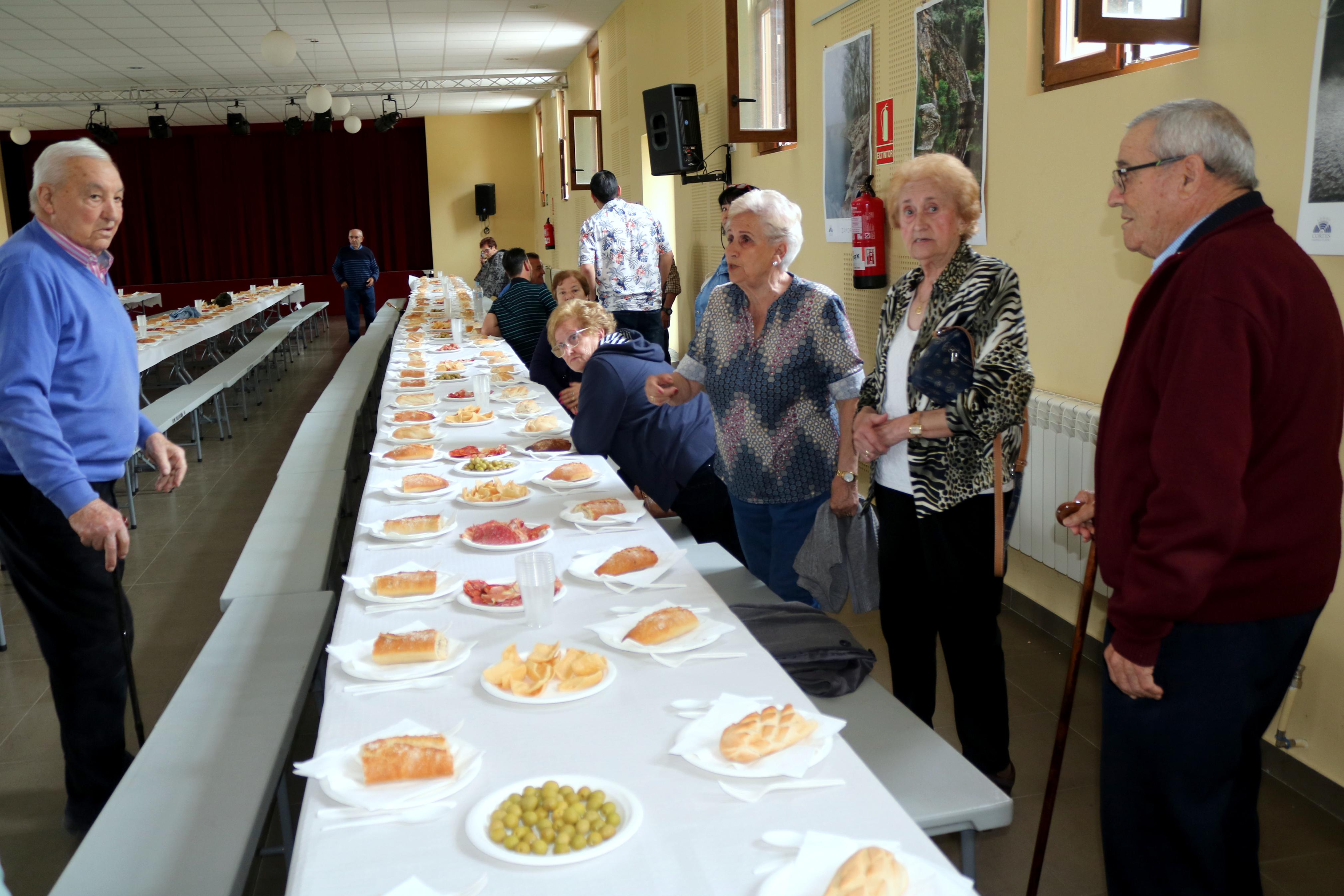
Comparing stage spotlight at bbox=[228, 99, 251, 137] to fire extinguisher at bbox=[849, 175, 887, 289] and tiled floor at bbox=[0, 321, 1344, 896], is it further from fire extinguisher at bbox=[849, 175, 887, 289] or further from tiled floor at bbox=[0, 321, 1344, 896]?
fire extinguisher at bbox=[849, 175, 887, 289]

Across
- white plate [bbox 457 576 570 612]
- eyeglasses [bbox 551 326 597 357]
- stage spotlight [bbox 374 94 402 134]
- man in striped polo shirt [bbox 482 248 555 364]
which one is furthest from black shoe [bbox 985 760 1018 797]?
stage spotlight [bbox 374 94 402 134]

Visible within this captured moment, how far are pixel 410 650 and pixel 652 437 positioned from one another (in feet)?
5.28

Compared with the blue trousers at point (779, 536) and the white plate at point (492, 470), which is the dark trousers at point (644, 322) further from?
the blue trousers at point (779, 536)

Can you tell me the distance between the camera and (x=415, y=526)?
7.30ft

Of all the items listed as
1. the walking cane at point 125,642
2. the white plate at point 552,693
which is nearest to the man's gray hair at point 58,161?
the walking cane at point 125,642

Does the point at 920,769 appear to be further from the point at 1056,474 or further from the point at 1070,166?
the point at 1070,166

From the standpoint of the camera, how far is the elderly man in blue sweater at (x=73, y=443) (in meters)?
2.17

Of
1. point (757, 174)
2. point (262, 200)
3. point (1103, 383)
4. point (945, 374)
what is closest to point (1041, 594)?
point (1103, 383)

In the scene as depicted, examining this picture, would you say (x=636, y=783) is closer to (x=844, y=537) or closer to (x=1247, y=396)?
(x=1247, y=396)

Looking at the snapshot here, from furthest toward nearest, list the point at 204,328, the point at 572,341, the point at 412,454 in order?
the point at 204,328 → the point at 572,341 → the point at 412,454

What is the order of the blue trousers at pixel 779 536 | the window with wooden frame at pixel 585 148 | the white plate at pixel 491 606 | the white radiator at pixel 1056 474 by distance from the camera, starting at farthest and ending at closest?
the window with wooden frame at pixel 585 148
the white radiator at pixel 1056 474
the blue trousers at pixel 779 536
the white plate at pixel 491 606

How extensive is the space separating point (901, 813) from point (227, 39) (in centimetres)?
1164

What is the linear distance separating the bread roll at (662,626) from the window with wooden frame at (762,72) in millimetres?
4288

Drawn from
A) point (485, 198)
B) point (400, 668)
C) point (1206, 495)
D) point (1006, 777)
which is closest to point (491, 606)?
point (400, 668)
